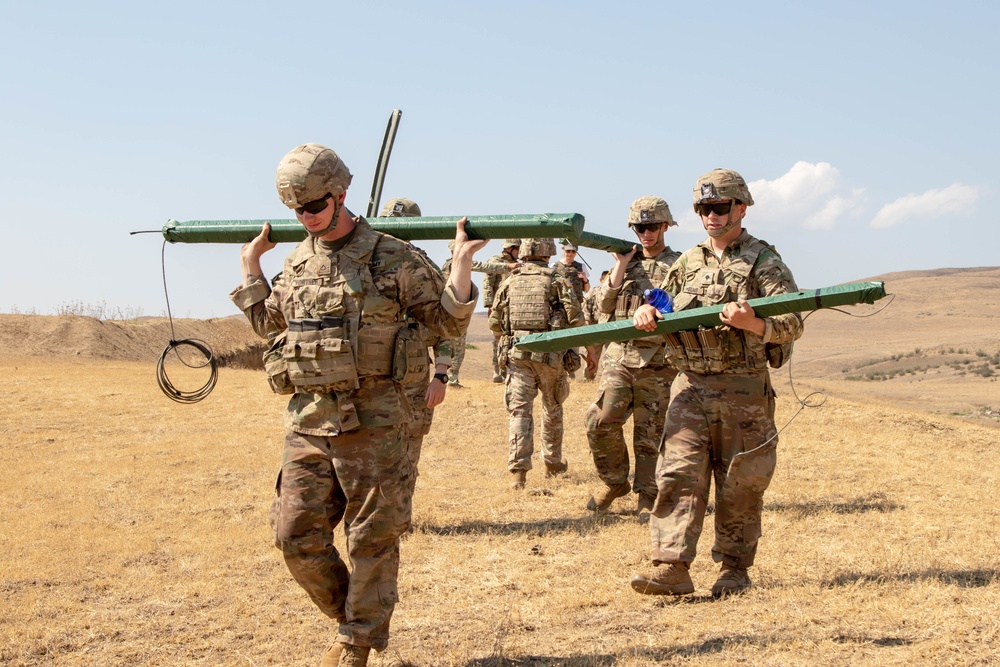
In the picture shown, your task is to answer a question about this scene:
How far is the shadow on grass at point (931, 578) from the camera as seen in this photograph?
6.29 meters

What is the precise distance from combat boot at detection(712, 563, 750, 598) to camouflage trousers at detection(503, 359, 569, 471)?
3745 mm

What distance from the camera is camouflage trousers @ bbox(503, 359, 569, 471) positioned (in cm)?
985

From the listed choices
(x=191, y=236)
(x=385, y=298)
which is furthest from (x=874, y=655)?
(x=191, y=236)

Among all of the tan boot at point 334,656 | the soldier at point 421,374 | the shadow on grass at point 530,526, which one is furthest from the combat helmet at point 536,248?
the tan boot at point 334,656

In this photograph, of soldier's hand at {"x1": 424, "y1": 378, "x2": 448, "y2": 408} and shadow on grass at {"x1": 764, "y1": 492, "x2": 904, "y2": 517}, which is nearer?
soldier's hand at {"x1": 424, "y1": 378, "x2": 448, "y2": 408}

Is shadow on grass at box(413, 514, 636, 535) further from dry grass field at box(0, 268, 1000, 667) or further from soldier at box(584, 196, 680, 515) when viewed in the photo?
soldier at box(584, 196, 680, 515)

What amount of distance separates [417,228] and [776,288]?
2.17m

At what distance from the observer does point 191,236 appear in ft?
19.4

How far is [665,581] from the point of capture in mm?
5969

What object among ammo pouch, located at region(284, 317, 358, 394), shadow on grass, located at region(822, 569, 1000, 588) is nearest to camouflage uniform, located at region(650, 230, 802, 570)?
shadow on grass, located at region(822, 569, 1000, 588)

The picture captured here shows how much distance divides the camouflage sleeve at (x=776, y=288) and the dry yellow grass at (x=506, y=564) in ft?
5.14

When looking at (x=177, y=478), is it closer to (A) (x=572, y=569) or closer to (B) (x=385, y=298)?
(A) (x=572, y=569)

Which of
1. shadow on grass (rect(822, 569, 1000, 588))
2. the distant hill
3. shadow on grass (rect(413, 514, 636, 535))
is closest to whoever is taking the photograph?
shadow on grass (rect(822, 569, 1000, 588))

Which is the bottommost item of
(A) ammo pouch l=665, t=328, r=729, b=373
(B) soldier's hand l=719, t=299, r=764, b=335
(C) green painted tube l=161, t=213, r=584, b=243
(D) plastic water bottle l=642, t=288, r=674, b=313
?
(A) ammo pouch l=665, t=328, r=729, b=373
